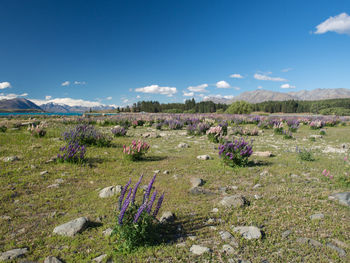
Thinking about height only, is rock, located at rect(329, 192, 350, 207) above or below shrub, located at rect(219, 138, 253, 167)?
below

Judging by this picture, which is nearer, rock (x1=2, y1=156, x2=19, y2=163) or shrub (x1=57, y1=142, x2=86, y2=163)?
rock (x1=2, y1=156, x2=19, y2=163)

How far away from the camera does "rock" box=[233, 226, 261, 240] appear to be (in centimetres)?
324

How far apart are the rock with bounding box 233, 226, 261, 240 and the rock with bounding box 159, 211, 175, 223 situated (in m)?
1.15

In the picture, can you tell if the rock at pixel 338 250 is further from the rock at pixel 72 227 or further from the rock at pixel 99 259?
the rock at pixel 72 227

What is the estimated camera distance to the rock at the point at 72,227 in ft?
11.0

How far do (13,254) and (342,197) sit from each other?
20.5ft

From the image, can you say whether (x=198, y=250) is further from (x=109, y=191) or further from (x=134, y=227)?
(x=109, y=191)

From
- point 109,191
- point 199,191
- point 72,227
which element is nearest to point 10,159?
point 109,191

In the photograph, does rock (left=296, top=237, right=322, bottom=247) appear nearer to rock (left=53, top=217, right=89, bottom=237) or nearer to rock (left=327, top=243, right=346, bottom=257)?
rock (left=327, top=243, right=346, bottom=257)

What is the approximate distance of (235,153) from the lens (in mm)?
7168

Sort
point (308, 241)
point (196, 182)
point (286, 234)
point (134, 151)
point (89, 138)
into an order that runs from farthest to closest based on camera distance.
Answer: point (89, 138)
point (134, 151)
point (196, 182)
point (286, 234)
point (308, 241)

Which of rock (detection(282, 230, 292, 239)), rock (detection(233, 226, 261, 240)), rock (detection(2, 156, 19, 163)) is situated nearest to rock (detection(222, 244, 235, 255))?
rock (detection(233, 226, 261, 240))

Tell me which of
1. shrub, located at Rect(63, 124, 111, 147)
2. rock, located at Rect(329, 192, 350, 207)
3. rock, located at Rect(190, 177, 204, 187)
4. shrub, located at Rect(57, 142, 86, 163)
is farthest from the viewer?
shrub, located at Rect(63, 124, 111, 147)

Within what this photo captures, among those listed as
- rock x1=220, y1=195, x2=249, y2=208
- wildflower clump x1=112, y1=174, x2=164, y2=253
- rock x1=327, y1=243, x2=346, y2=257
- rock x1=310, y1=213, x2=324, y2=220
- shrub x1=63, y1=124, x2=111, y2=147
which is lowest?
rock x1=327, y1=243, x2=346, y2=257
